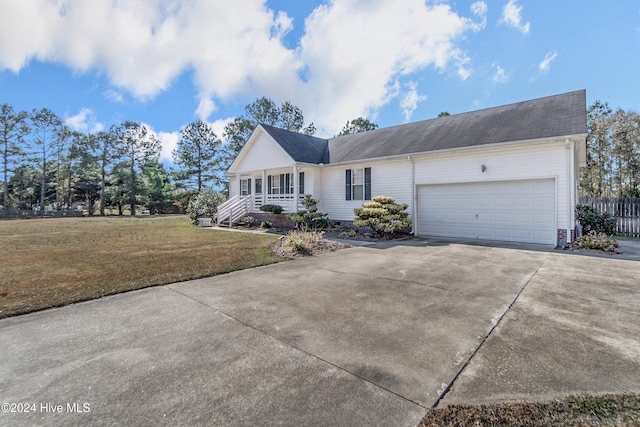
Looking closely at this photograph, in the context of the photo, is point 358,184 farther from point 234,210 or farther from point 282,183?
point 234,210

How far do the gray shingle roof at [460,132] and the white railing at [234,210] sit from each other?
4773mm

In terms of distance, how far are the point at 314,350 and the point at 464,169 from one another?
1103 centimetres

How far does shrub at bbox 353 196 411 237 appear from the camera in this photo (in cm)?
1193

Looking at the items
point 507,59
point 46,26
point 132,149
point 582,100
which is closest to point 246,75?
point 46,26

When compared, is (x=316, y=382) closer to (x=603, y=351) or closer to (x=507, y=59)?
(x=603, y=351)

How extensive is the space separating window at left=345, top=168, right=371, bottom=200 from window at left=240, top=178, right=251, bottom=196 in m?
8.37

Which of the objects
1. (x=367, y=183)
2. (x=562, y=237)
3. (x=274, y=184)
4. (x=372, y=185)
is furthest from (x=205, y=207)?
(x=562, y=237)

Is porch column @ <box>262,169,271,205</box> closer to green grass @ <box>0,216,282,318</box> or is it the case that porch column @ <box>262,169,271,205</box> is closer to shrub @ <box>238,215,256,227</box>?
shrub @ <box>238,215,256,227</box>

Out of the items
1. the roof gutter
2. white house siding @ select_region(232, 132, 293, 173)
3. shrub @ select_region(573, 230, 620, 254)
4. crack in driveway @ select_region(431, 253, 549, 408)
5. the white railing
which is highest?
white house siding @ select_region(232, 132, 293, 173)

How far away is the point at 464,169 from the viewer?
11.7m

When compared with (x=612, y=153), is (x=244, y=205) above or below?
below

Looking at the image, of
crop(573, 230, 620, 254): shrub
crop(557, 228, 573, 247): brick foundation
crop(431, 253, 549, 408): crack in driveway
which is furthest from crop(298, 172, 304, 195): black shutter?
crop(431, 253, 549, 408): crack in driveway

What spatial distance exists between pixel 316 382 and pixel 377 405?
1.84ft

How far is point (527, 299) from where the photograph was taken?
4.57 metres
